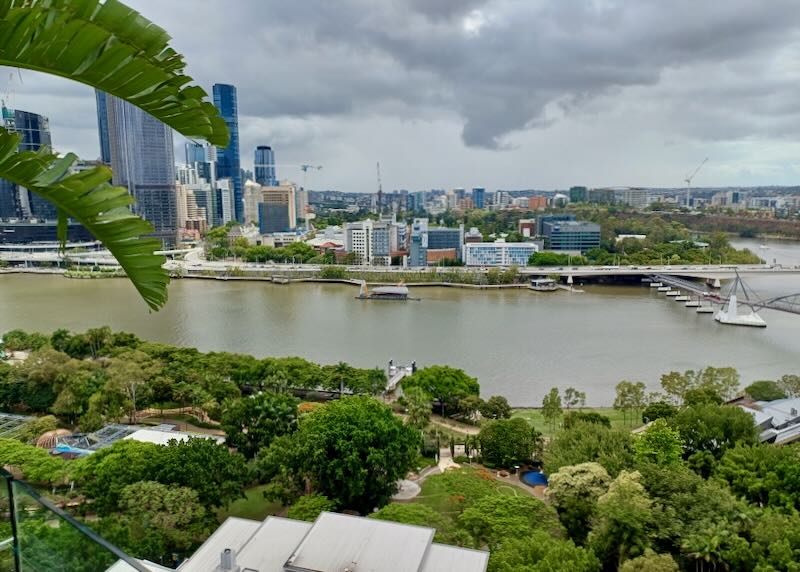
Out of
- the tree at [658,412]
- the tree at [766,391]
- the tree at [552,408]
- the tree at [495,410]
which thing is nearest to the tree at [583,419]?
the tree at [552,408]

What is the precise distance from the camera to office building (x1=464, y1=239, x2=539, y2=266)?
875 inches

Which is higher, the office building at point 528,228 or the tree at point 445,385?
the office building at point 528,228

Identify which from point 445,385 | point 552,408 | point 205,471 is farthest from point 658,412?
point 205,471

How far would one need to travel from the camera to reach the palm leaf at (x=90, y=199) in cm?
75

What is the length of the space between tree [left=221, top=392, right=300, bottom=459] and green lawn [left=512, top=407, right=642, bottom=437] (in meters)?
3.09

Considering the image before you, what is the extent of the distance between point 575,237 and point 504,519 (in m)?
22.1

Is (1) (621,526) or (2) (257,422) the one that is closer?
(1) (621,526)

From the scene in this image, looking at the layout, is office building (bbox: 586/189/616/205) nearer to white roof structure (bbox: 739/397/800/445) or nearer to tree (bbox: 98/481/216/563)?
white roof structure (bbox: 739/397/800/445)

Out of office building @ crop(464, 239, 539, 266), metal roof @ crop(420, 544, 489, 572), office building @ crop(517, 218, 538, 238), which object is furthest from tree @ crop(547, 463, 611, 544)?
office building @ crop(517, 218, 538, 238)

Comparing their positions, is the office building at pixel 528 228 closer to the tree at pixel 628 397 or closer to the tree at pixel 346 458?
the tree at pixel 628 397

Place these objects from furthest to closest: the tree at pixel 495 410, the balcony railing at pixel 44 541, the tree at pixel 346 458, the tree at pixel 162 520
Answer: the tree at pixel 495 410 < the tree at pixel 346 458 < the tree at pixel 162 520 < the balcony railing at pixel 44 541

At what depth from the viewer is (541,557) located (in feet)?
12.2

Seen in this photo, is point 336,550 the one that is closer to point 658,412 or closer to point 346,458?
point 346,458

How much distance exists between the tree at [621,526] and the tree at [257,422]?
3.20 m
